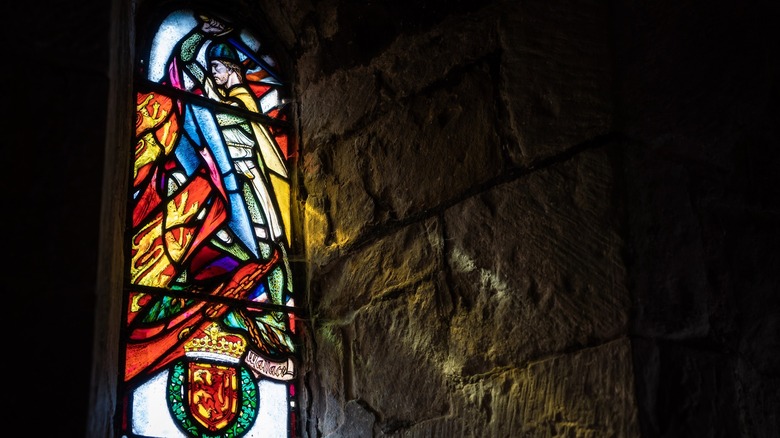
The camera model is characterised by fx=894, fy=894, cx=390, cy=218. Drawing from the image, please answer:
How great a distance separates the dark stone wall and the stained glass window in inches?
6.6

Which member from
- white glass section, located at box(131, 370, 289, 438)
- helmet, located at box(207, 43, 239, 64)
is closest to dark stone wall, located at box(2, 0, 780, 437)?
white glass section, located at box(131, 370, 289, 438)

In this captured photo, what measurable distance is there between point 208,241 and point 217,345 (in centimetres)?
33

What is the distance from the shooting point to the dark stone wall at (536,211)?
194 centimetres

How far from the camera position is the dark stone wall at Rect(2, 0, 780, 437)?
194cm

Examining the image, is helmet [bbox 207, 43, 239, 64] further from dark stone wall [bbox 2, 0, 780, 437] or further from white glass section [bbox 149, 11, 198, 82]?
dark stone wall [bbox 2, 0, 780, 437]

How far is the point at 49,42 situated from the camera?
4.86 feet

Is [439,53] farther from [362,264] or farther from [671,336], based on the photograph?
[671,336]

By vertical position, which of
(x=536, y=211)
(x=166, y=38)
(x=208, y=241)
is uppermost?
(x=166, y=38)

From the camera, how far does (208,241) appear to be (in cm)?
275

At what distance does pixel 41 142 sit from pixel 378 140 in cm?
139

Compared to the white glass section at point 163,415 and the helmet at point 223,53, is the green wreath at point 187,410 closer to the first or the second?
the white glass section at point 163,415

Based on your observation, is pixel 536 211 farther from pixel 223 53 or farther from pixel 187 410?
pixel 223 53

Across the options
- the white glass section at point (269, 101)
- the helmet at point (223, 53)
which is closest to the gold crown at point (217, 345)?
the white glass section at point (269, 101)

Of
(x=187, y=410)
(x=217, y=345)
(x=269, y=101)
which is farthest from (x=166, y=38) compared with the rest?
(x=187, y=410)
